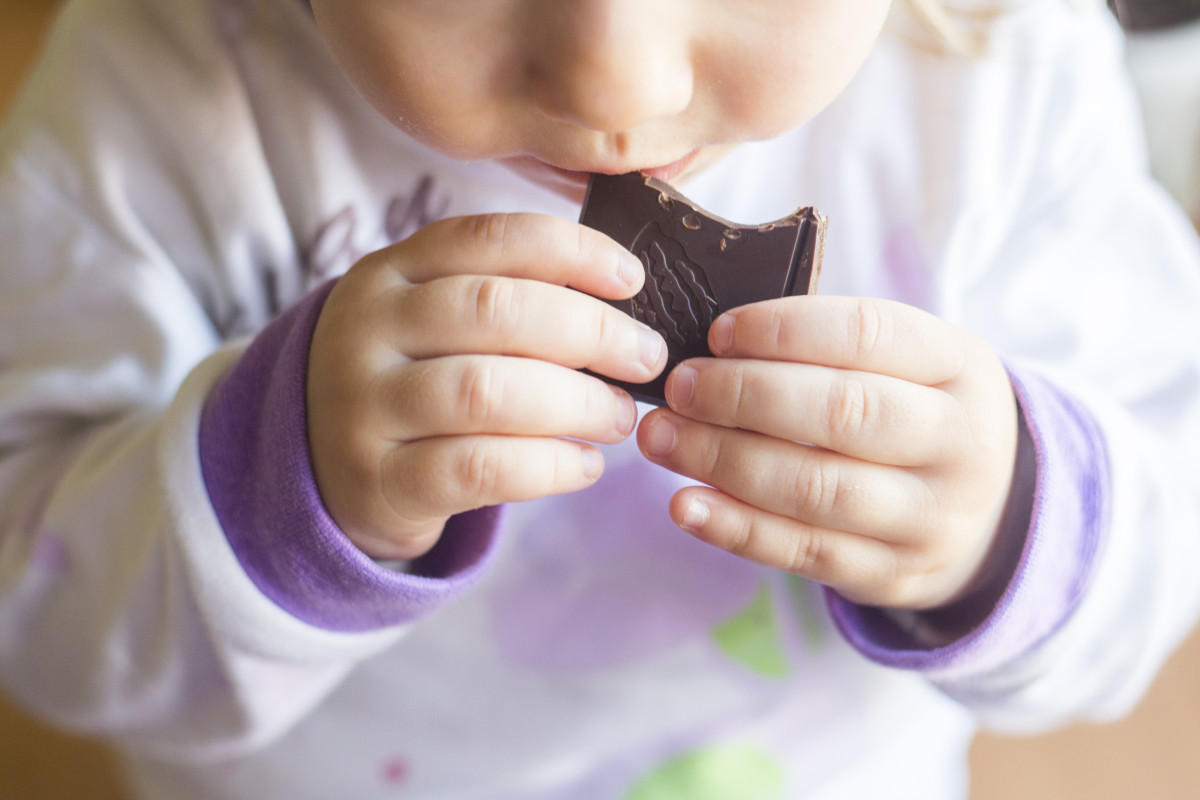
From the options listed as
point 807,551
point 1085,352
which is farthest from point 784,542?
point 1085,352

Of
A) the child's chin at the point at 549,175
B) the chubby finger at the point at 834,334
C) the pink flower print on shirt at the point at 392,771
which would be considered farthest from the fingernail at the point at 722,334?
the pink flower print on shirt at the point at 392,771

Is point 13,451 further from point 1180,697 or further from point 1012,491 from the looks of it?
point 1180,697

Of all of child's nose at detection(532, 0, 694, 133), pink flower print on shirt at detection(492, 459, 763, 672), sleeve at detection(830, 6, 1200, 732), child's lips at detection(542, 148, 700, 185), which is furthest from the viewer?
pink flower print on shirt at detection(492, 459, 763, 672)

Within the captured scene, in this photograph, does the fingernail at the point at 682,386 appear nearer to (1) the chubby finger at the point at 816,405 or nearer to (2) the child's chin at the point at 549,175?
(1) the chubby finger at the point at 816,405

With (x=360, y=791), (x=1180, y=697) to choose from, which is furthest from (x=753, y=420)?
(x=1180, y=697)

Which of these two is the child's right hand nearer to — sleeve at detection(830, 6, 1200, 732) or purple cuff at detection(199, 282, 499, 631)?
purple cuff at detection(199, 282, 499, 631)

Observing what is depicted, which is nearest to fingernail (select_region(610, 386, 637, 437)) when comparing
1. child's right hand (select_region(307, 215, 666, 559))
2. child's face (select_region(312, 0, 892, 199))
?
child's right hand (select_region(307, 215, 666, 559))
